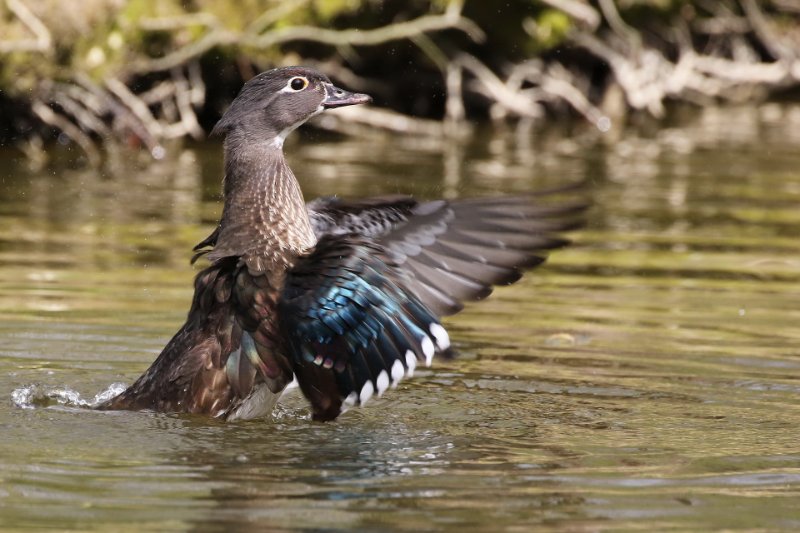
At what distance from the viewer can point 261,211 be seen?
602 cm

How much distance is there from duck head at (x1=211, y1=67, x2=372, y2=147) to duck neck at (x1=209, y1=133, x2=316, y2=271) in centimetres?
5

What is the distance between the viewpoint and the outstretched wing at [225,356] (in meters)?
5.84

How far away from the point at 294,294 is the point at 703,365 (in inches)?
86.9

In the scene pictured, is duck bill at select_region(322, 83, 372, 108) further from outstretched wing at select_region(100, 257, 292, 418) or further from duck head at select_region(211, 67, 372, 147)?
outstretched wing at select_region(100, 257, 292, 418)

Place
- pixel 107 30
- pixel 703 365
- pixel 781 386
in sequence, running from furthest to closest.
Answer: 1. pixel 107 30
2. pixel 703 365
3. pixel 781 386

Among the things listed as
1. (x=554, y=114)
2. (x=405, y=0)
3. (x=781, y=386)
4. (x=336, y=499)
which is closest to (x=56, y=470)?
(x=336, y=499)

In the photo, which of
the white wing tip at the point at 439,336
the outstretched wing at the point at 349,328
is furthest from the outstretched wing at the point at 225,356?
the white wing tip at the point at 439,336

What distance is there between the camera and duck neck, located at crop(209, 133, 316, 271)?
591cm

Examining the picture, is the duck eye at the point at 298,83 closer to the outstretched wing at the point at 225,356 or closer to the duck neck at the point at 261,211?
the duck neck at the point at 261,211

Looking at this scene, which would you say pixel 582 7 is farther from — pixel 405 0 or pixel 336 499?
pixel 336 499

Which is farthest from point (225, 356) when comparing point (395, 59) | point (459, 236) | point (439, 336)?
point (395, 59)

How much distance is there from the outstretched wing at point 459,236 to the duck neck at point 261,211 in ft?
1.08

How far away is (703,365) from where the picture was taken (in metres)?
7.01

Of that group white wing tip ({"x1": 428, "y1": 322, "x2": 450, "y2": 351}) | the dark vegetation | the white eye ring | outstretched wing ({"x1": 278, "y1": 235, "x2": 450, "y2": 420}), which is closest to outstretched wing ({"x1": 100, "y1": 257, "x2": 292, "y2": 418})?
outstretched wing ({"x1": 278, "y1": 235, "x2": 450, "y2": 420})
